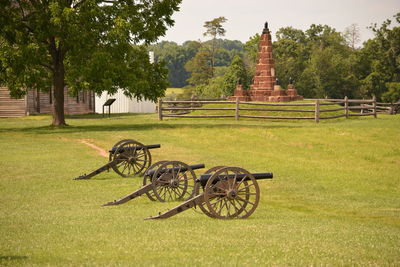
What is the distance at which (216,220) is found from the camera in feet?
34.2

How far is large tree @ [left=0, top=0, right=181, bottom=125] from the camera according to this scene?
2944cm

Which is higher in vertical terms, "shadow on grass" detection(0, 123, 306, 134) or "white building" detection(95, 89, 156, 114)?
"white building" detection(95, 89, 156, 114)

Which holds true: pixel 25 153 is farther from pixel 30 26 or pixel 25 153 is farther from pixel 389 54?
pixel 389 54

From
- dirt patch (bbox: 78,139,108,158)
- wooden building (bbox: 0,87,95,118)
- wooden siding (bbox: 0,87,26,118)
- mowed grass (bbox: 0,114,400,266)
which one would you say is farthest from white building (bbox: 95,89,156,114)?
dirt patch (bbox: 78,139,108,158)

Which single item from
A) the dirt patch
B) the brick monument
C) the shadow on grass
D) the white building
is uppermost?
the brick monument

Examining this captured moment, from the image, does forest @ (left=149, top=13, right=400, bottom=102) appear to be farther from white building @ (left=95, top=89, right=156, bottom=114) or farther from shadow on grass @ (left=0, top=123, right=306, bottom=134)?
shadow on grass @ (left=0, top=123, right=306, bottom=134)

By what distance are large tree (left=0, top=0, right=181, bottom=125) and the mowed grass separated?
3.26 metres

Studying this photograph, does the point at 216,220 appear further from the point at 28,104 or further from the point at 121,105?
the point at 121,105

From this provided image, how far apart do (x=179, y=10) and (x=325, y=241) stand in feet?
86.0

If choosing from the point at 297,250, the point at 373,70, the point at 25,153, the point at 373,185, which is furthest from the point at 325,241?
the point at 373,70

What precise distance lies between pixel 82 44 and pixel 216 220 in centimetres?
2186

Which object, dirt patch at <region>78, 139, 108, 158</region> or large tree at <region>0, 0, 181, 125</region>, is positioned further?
large tree at <region>0, 0, 181, 125</region>

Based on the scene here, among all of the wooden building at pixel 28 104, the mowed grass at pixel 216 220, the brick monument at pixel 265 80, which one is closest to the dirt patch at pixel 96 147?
the mowed grass at pixel 216 220

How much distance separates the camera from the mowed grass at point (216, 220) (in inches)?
303
